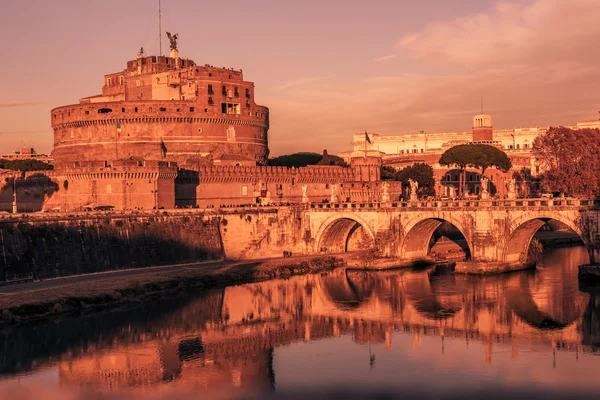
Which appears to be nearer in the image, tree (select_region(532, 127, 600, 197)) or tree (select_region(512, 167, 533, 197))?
tree (select_region(532, 127, 600, 197))

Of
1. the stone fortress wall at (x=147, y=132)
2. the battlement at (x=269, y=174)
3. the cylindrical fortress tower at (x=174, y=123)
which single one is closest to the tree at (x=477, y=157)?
the battlement at (x=269, y=174)

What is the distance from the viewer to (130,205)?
68500mm

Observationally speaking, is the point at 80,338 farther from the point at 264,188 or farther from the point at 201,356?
the point at 264,188

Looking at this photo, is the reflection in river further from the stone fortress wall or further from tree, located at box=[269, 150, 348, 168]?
tree, located at box=[269, 150, 348, 168]

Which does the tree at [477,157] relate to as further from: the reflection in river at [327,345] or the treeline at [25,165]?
the reflection in river at [327,345]

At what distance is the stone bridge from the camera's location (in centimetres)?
5419

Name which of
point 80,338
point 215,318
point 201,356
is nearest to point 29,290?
point 80,338

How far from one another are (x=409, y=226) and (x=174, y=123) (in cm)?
3497

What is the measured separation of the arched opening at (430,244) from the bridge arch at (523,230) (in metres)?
3.88

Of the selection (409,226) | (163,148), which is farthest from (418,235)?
(163,148)

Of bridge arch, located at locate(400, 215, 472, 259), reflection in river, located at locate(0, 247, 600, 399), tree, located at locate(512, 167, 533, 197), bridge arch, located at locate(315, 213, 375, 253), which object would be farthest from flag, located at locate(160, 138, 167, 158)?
tree, located at locate(512, 167, 533, 197)

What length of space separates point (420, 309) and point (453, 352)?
30.4ft

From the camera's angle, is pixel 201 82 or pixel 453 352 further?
pixel 201 82

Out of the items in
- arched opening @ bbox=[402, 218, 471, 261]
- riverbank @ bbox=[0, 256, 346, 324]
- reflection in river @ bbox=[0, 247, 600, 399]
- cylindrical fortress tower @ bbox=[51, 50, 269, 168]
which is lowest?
reflection in river @ bbox=[0, 247, 600, 399]
